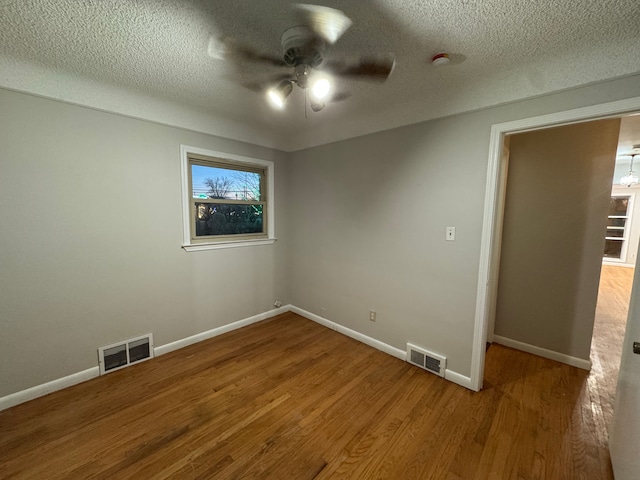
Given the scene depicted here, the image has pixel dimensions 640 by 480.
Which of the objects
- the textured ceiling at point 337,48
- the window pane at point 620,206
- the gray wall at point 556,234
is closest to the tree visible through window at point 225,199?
the textured ceiling at point 337,48

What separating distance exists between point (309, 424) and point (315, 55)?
233 cm

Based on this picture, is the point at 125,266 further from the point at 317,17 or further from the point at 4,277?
the point at 317,17

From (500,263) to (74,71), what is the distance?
167 inches

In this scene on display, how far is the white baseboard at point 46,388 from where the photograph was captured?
1.93 m

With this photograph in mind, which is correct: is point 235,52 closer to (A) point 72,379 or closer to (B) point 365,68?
(B) point 365,68

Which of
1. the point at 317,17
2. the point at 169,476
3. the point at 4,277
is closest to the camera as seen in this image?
the point at 317,17

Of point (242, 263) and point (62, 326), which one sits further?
point (242, 263)

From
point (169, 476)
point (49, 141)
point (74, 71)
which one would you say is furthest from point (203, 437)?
point (74, 71)

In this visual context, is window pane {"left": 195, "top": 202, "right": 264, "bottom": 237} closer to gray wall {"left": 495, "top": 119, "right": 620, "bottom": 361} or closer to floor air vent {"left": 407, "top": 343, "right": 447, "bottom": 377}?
floor air vent {"left": 407, "top": 343, "right": 447, "bottom": 377}

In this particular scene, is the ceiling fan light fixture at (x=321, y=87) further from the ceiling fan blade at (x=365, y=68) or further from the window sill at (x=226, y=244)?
the window sill at (x=226, y=244)

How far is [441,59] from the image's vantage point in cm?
167

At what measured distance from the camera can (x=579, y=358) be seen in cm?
250

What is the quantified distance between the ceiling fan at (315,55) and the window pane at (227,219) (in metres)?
1.87

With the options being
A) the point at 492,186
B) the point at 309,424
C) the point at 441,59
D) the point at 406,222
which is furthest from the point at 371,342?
the point at 441,59
